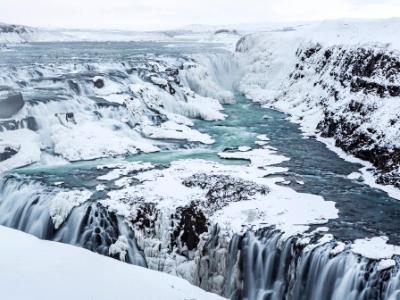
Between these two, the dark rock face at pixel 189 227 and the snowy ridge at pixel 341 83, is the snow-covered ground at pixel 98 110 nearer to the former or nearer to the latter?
the snowy ridge at pixel 341 83

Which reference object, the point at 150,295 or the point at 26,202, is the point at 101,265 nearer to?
the point at 150,295

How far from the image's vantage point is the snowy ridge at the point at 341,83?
2403 centimetres

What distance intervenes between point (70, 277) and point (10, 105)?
16065 mm

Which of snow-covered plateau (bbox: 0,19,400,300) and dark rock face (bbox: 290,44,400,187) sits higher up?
dark rock face (bbox: 290,44,400,187)

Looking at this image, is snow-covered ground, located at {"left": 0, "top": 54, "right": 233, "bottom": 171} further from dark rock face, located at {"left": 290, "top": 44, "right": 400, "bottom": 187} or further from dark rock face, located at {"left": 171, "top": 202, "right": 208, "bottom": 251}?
dark rock face, located at {"left": 171, "top": 202, "right": 208, "bottom": 251}

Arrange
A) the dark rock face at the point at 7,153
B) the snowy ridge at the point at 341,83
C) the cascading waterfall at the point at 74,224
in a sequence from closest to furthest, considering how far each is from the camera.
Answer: the cascading waterfall at the point at 74,224 → the dark rock face at the point at 7,153 → the snowy ridge at the point at 341,83

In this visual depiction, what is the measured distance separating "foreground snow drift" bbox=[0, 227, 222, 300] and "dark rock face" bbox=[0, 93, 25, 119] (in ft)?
39.0

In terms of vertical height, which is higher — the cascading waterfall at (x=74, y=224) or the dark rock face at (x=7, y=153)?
the dark rock face at (x=7, y=153)

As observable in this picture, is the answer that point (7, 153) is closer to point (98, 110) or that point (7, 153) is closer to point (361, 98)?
point (98, 110)

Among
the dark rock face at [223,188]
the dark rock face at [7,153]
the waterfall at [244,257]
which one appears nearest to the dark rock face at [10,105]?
the dark rock face at [7,153]

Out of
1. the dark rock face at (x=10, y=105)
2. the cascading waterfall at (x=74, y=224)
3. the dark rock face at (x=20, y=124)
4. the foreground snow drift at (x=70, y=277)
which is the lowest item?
the cascading waterfall at (x=74, y=224)

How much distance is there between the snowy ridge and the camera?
24031 mm

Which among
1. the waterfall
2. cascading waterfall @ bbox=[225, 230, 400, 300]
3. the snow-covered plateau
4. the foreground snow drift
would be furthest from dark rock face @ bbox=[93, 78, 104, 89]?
cascading waterfall @ bbox=[225, 230, 400, 300]

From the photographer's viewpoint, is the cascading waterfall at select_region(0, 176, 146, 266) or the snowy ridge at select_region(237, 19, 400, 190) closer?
the cascading waterfall at select_region(0, 176, 146, 266)
